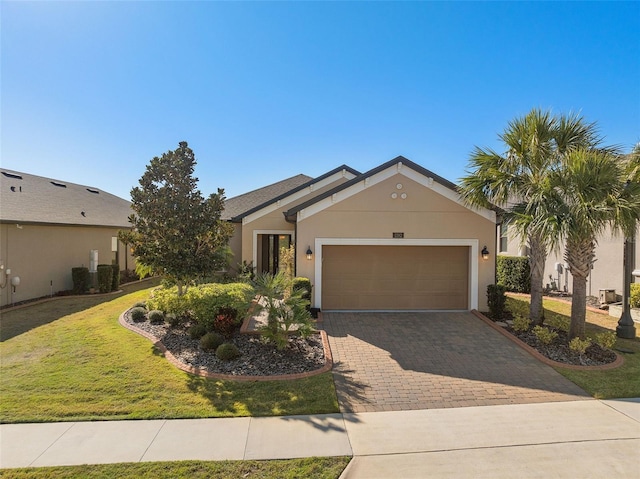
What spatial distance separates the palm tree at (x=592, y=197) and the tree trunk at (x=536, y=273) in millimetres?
1157

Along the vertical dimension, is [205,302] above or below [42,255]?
below

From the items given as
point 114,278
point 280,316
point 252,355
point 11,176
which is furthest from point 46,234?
point 280,316

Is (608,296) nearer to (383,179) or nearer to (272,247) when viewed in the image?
(383,179)

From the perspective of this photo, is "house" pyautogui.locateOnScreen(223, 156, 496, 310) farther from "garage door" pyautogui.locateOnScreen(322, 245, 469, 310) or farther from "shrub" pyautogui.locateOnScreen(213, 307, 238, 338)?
"shrub" pyautogui.locateOnScreen(213, 307, 238, 338)

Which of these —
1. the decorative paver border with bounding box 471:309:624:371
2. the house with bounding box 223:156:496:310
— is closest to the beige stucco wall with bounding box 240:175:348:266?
the house with bounding box 223:156:496:310

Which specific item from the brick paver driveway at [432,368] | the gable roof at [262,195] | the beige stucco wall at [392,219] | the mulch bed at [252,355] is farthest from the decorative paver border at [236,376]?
the gable roof at [262,195]

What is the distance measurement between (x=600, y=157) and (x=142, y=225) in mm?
12596

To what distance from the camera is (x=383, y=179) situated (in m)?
11.6

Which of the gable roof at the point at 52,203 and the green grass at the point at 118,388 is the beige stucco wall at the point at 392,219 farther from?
the gable roof at the point at 52,203

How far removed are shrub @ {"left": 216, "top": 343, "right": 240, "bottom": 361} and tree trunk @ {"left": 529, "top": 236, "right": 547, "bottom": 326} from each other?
30.1 ft

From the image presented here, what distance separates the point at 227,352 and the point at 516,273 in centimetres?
1522

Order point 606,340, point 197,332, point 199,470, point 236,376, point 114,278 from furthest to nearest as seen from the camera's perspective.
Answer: point 114,278 < point 197,332 < point 606,340 < point 236,376 < point 199,470

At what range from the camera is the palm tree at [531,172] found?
28.4 ft

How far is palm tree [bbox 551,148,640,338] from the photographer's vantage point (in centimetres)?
775
